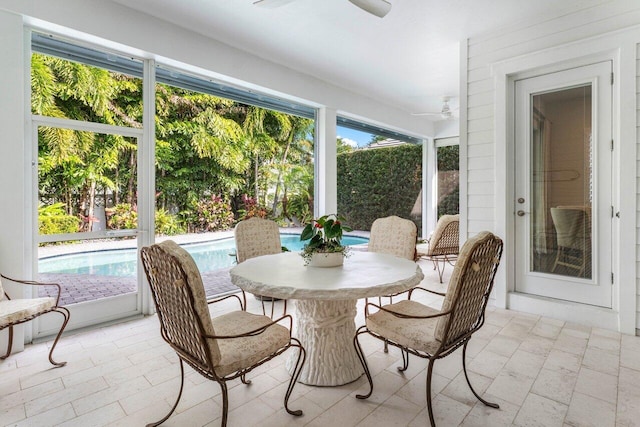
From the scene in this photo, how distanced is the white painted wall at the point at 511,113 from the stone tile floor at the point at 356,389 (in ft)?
2.78

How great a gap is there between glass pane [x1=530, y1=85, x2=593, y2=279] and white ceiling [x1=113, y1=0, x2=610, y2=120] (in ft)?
2.76

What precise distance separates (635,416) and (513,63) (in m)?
2.96

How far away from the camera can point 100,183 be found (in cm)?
302

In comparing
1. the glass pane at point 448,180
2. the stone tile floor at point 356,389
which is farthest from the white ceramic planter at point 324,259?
the glass pane at point 448,180

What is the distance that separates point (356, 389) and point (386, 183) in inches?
252

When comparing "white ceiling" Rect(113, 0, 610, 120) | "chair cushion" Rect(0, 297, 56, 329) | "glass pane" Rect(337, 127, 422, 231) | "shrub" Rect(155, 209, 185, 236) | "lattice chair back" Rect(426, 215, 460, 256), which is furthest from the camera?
"glass pane" Rect(337, 127, 422, 231)

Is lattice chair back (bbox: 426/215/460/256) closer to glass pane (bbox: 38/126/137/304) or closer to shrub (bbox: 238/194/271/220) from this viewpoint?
shrub (bbox: 238/194/271/220)

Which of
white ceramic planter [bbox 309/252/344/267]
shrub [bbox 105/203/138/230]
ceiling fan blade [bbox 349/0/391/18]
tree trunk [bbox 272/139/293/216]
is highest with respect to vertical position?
ceiling fan blade [bbox 349/0/391/18]

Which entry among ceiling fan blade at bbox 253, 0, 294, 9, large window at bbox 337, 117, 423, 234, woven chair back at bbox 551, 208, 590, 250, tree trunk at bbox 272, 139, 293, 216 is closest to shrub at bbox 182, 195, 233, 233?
tree trunk at bbox 272, 139, 293, 216

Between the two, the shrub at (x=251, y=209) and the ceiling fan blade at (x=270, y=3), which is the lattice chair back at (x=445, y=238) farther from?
the ceiling fan blade at (x=270, y=3)

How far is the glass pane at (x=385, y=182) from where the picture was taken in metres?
7.37

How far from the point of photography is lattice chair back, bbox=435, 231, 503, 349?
1.46 meters

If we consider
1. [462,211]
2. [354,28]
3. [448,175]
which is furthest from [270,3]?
[448,175]

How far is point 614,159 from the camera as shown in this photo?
2.86m
